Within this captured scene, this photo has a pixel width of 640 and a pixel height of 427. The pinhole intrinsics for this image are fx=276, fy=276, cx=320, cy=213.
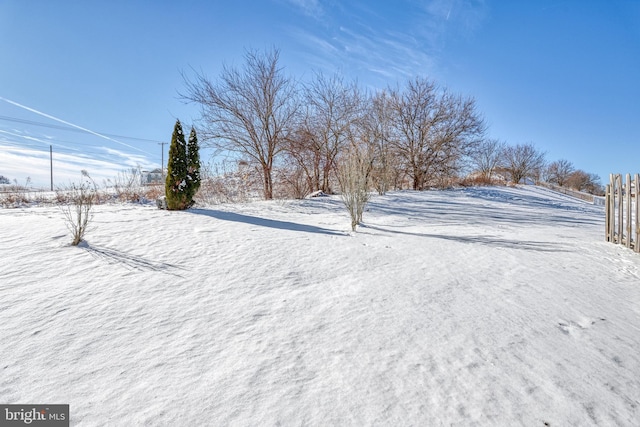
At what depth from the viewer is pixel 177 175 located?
770cm

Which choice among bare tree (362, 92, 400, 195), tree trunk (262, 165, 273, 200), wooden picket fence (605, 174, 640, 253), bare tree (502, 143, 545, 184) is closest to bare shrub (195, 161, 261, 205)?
tree trunk (262, 165, 273, 200)

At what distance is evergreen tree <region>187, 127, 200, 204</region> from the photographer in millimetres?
8016

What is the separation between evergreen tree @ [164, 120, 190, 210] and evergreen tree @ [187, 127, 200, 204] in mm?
120

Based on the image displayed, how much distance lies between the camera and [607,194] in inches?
235

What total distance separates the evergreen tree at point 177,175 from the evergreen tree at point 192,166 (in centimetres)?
12

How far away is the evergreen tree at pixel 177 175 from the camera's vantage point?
771cm

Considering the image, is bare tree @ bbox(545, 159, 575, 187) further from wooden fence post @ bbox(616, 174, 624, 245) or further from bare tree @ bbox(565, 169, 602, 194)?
wooden fence post @ bbox(616, 174, 624, 245)

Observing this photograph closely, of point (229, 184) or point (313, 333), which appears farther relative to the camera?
point (229, 184)

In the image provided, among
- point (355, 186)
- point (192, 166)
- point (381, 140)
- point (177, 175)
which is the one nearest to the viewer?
point (355, 186)

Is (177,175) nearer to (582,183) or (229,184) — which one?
(229,184)

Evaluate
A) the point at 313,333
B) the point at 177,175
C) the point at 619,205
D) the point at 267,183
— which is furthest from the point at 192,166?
the point at 619,205

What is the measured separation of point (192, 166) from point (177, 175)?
0.54m

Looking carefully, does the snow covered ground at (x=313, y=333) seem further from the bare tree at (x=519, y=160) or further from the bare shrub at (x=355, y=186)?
the bare tree at (x=519, y=160)

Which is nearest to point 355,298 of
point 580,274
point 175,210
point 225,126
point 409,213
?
point 580,274
